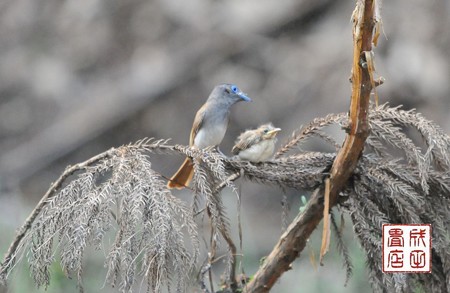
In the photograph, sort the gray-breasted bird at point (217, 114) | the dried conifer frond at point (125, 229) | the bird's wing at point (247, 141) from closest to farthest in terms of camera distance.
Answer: the dried conifer frond at point (125, 229), the bird's wing at point (247, 141), the gray-breasted bird at point (217, 114)

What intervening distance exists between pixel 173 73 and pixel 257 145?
402 centimetres

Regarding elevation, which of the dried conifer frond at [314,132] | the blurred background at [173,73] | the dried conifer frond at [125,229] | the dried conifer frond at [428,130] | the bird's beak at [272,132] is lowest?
the dried conifer frond at [125,229]

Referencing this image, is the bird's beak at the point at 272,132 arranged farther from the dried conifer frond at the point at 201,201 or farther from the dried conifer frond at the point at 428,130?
the dried conifer frond at the point at 428,130

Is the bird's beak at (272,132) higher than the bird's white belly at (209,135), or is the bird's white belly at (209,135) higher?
the bird's white belly at (209,135)

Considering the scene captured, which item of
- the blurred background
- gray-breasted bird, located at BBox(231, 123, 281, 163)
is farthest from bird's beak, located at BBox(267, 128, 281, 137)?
the blurred background

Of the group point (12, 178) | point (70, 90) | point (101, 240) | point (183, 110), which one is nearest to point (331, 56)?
point (183, 110)

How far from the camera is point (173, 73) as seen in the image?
6180 mm

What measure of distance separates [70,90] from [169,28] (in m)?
0.89

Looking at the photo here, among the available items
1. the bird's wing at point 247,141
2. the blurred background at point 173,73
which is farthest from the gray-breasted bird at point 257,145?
the blurred background at point 173,73

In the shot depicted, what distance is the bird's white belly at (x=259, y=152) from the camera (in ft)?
7.09

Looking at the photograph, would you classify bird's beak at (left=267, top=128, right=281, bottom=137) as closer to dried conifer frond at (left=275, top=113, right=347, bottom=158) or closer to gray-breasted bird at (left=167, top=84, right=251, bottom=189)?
dried conifer frond at (left=275, top=113, right=347, bottom=158)

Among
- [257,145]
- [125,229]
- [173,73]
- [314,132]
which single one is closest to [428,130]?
[314,132]

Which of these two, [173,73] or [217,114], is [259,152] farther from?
[173,73]

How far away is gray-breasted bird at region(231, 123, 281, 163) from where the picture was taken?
217cm
